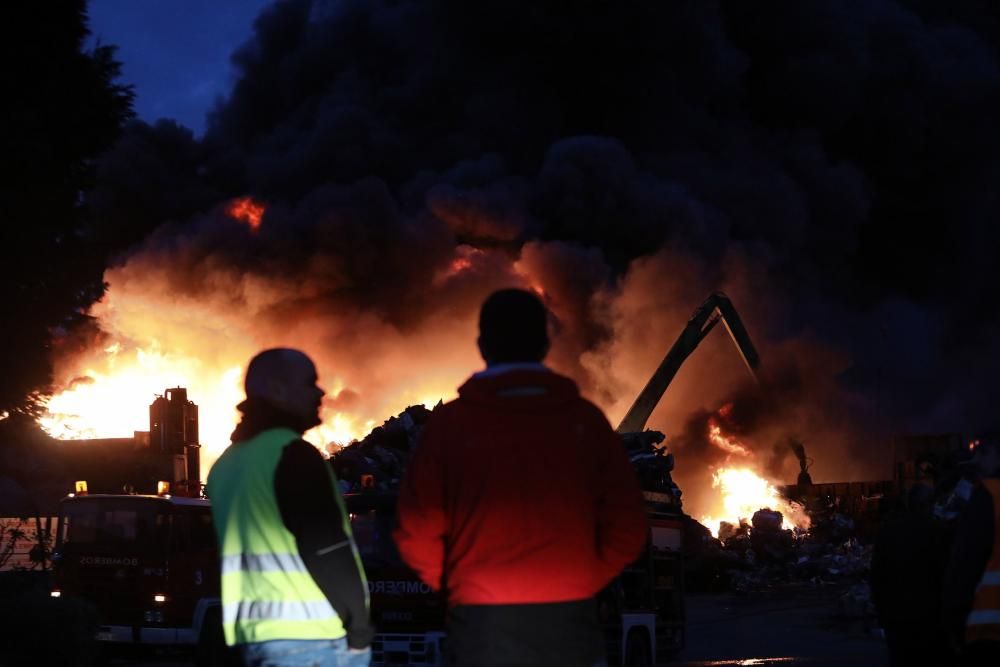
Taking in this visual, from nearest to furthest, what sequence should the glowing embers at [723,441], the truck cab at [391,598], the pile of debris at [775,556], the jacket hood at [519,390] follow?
the jacket hood at [519,390], the truck cab at [391,598], the pile of debris at [775,556], the glowing embers at [723,441]

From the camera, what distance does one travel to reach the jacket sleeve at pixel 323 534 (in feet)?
12.6

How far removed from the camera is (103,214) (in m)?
47.6

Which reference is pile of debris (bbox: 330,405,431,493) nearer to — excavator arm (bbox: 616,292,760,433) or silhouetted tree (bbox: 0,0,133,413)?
silhouetted tree (bbox: 0,0,133,413)

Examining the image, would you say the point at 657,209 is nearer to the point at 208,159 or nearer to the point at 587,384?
the point at 587,384

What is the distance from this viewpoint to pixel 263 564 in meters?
3.95

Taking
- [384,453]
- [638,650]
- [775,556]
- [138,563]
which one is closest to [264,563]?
[638,650]

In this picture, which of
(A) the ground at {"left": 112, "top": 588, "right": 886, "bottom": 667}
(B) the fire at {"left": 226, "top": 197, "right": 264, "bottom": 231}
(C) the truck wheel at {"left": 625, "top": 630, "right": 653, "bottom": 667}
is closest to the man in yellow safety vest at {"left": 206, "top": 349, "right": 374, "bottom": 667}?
(C) the truck wheel at {"left": 625, "top": 630, "right": 653, "bottom": 667}

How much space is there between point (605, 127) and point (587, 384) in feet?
43.3

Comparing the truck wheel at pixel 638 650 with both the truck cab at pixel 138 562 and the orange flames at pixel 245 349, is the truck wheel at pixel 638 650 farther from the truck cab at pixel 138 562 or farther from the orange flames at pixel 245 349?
the orange flames at pixel 245 349

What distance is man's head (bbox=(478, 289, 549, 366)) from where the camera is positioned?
12.3 feet

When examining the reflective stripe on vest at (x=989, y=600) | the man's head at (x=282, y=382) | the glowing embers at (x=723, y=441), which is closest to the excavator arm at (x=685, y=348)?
the glowing embers at (x=723, y=441)

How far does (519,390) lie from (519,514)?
1.15ft

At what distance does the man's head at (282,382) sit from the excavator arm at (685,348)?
33.8 metres

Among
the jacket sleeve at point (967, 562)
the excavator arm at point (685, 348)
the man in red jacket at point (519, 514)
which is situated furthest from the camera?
the excavator arm at point (685, 348)
